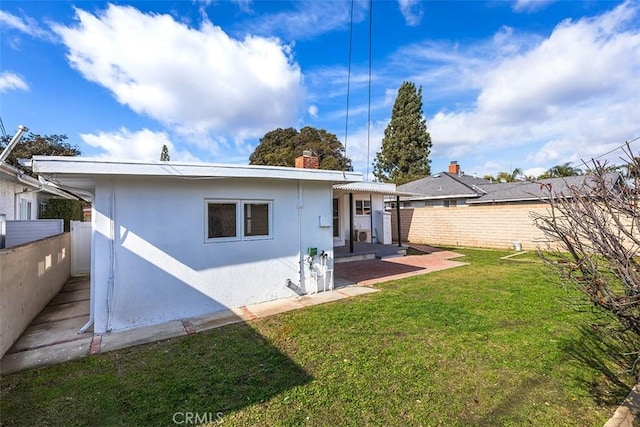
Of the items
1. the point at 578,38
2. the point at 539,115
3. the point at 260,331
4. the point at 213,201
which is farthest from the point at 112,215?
the point at 539,115

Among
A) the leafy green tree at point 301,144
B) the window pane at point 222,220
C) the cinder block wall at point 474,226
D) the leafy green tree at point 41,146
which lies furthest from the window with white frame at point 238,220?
the leafy green tree at point 301,144

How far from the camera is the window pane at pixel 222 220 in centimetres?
645

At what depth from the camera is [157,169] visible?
5.41 m

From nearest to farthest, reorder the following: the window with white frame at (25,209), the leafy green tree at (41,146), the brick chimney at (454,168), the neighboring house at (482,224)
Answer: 1. the window with white frame at (25,209)
2. the neighboring house at (482,224)
3. the leafy green tree at (41,146)
4. the brick chimney at (454,168)

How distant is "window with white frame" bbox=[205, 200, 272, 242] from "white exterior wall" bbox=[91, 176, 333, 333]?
0.13 m

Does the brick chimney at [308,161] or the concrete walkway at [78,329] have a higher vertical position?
the brick chimney at [308,161]

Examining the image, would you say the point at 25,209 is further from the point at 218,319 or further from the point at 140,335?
the point at 218,319

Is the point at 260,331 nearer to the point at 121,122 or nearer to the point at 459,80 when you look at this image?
the point at 459,80

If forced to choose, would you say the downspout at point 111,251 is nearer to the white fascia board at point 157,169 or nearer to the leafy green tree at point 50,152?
the white fascia board at point 157,169

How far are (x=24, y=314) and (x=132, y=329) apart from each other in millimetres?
2088

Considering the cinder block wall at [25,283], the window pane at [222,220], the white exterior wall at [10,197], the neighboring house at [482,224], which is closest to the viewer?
the cinder block wall at [25,283]

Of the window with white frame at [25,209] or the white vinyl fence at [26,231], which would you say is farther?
the window with white frame at [25,209]

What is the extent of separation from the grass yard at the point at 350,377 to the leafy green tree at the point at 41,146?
67.2 ft

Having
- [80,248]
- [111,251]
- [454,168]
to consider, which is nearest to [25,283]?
[111,251]
